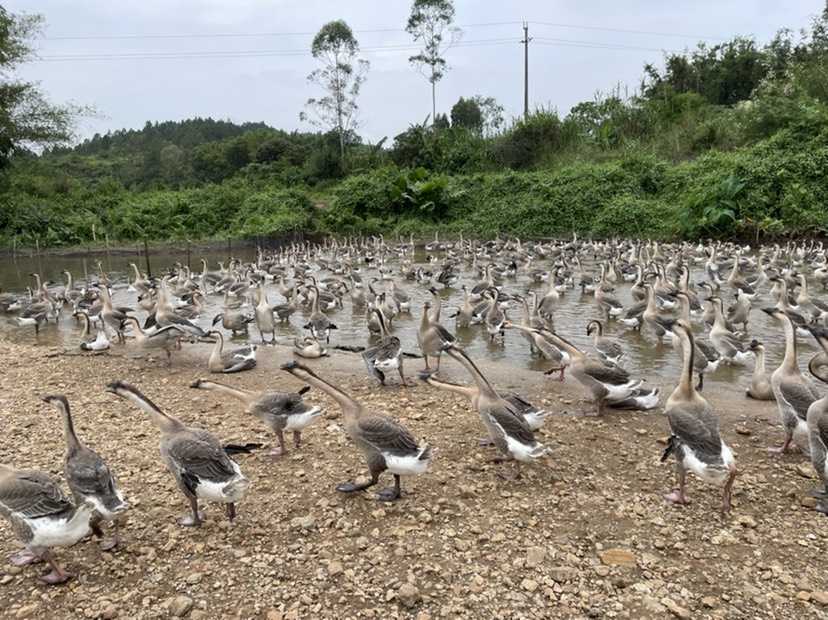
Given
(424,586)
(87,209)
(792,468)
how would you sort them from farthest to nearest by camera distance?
(87,209) → (792,468) → (424,586)

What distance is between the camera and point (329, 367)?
39.4 feet

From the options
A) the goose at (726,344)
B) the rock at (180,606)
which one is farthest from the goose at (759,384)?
the rock at (180,606)

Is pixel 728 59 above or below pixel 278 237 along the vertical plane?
above

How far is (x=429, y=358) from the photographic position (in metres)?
12.4

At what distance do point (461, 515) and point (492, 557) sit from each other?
2.44ft

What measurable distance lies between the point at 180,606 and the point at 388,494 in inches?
89.2

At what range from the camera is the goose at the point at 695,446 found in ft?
19.5

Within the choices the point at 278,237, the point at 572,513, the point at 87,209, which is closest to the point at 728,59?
the point at 278,237

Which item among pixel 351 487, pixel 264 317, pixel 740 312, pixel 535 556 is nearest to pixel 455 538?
pixel 535 556

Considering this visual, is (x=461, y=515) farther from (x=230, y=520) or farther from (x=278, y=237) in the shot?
(x=278, y=237)

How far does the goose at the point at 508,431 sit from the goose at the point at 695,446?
1.36m

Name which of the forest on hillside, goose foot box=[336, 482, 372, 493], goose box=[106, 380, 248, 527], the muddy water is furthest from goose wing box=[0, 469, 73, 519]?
the forest on hillside

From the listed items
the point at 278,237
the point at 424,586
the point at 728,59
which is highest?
the point at 728,59

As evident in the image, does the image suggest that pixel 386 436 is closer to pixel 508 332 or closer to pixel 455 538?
pixel 455 538
